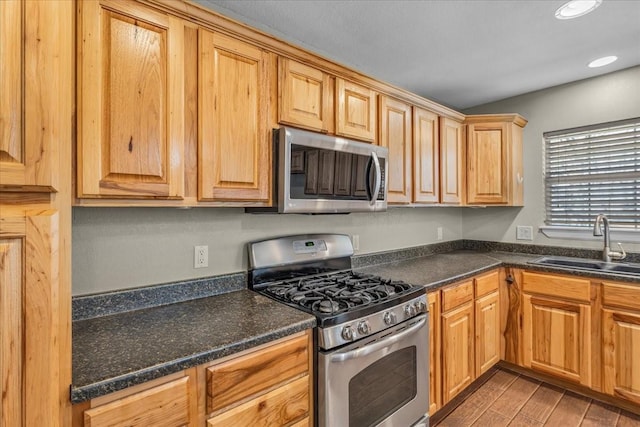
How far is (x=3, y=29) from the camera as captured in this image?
Result: 0.71 m

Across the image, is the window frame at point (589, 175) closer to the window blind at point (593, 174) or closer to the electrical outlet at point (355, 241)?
the window blind at point (593, 174)

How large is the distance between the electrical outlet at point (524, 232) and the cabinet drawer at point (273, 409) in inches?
103

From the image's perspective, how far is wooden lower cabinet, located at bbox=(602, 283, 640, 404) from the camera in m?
2.06

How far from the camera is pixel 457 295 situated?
2.14 m

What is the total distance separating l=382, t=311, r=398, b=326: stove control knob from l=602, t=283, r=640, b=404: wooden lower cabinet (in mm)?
1616

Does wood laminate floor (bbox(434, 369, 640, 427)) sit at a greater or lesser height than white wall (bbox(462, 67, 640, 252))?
lesser

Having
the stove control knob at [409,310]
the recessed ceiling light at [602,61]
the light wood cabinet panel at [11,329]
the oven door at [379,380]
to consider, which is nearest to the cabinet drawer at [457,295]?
the oven door at [379,380]

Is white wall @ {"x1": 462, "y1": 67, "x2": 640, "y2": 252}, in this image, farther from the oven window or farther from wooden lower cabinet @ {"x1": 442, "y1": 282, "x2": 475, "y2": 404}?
the oven window

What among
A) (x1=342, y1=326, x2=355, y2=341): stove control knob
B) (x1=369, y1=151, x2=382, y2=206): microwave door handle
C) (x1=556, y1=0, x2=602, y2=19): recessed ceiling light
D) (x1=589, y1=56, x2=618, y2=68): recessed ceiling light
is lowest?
(x1=342, y1=326, x2=355, y2=341): stove control knob

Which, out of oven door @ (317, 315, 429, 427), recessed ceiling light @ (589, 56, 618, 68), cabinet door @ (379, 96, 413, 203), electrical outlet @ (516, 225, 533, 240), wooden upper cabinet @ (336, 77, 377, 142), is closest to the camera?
oven door @ (317, 315, 429, 427)

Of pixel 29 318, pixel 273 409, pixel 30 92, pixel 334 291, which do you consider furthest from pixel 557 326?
pixel 30 92

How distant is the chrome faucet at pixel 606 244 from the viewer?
2.44m

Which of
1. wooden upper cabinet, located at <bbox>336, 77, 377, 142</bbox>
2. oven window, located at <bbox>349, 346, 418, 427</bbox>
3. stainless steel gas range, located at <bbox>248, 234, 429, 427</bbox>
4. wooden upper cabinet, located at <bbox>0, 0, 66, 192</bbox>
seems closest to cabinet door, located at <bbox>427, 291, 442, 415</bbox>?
stainless steel gas range, located at <bbox>248, 234, 429, 427</bbox>

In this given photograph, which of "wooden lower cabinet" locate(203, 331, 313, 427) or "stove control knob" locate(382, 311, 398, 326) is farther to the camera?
"stove control knob" locate(382, 311, 398, 326)
